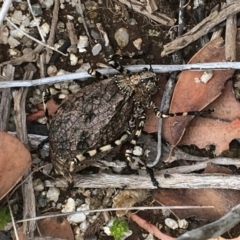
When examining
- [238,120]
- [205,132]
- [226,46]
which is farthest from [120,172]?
[226,46]

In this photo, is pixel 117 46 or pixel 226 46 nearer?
pixel 226 46

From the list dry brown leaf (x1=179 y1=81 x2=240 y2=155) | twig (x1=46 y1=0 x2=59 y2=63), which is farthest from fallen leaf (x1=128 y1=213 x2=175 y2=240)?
twig (x1=46 y1=0 x2=59 y2=63)

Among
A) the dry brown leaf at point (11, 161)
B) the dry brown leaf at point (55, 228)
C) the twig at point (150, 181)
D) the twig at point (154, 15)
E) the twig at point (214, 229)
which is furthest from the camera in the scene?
the twig at point (154, 15)

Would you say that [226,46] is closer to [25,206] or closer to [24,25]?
[24,25]

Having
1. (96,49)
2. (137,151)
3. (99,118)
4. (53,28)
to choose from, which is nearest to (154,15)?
(96,49)

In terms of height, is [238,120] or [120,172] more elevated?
[238,120]

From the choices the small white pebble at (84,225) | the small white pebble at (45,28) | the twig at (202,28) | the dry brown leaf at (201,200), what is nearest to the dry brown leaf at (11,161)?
the small white pebble at (84,225)

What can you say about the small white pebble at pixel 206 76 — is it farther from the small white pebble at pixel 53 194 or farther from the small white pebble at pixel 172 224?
the small white pebble at pixel 53 194
